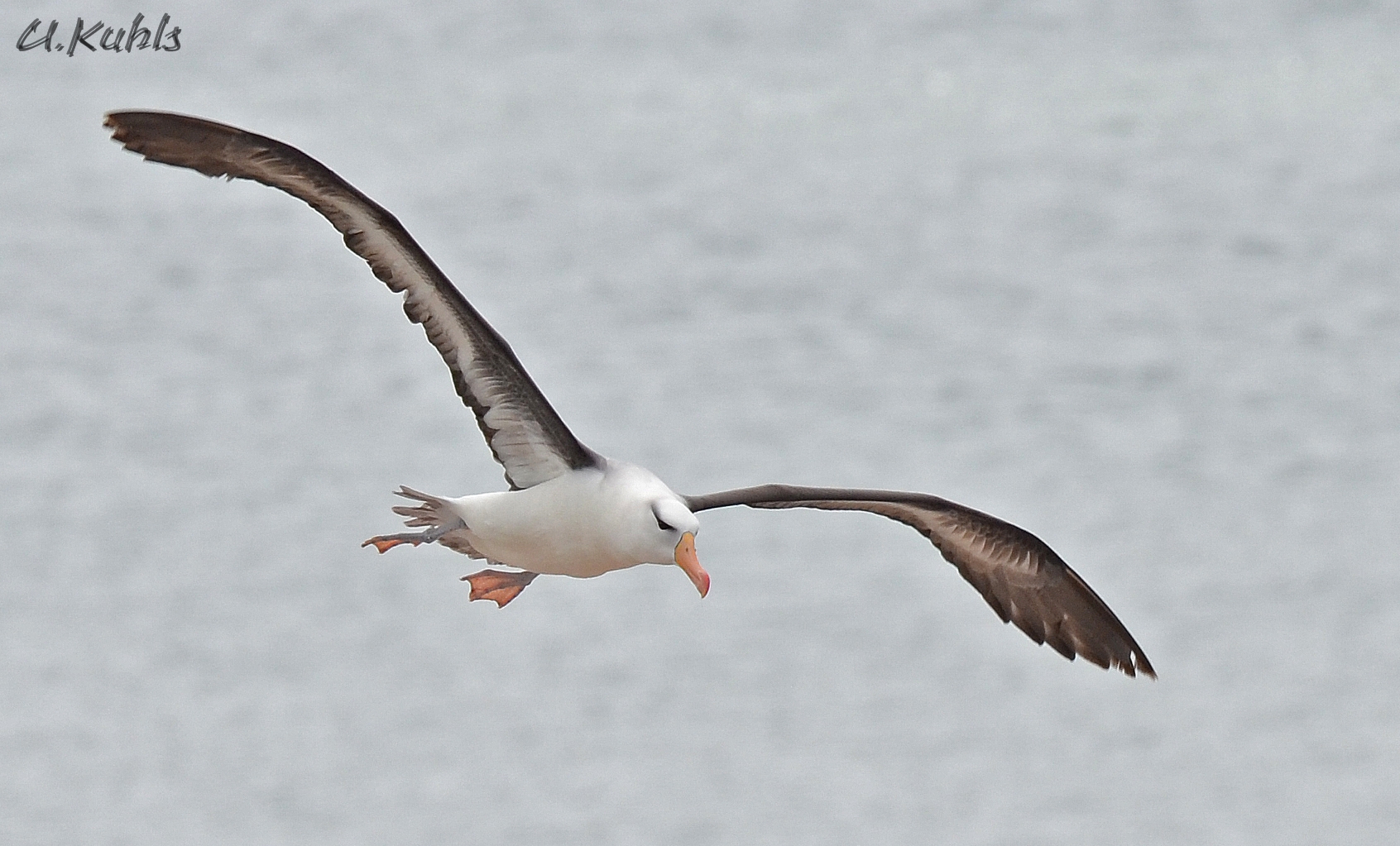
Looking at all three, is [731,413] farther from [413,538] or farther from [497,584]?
[413,538]

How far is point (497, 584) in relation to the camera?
1174 centimetres

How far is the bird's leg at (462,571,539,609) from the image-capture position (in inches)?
461

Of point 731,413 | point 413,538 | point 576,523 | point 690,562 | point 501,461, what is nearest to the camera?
point 690,562

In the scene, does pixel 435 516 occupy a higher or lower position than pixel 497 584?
lower

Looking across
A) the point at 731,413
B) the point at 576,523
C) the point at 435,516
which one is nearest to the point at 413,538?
the point at 435,516

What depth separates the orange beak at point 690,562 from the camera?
373 inches

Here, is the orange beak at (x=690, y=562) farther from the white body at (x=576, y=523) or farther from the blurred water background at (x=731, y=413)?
the blurred water background at (x=731, y=413)

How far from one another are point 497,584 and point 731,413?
1718 cm

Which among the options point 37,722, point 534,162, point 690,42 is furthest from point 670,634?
point 690,42

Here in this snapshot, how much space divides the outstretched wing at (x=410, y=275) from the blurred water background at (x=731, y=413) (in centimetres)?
790

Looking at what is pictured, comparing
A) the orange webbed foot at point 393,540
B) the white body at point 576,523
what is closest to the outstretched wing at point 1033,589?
the white body at point 576,523

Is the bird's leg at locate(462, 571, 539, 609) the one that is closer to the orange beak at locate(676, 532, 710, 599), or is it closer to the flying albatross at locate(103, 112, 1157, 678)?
the flying albatross at locate(103, 112, 1157, 678)

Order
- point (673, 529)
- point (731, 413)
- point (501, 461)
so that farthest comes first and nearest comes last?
point (731, 413) < point (501, 461) < point (673, 529)

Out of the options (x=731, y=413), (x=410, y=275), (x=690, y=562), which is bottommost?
(x=690, y=562)
